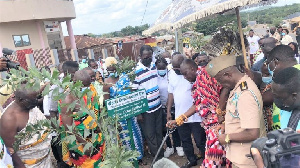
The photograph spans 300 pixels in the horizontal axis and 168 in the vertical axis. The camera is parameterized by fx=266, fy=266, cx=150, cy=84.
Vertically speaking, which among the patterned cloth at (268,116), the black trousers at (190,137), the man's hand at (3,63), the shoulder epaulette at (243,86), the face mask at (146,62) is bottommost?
the black trousers at (190,137)

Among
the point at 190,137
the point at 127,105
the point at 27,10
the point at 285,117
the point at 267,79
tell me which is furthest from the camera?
the point at 27,10

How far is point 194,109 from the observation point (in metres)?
3.16

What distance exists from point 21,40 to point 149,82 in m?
15.7

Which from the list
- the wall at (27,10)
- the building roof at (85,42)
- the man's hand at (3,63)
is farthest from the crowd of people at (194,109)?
the building roof at (85,42)

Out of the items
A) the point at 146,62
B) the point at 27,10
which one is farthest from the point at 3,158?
the point at 27,10

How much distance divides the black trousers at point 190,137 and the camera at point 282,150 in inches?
90.9

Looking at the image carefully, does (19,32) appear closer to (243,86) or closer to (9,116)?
(9,116)

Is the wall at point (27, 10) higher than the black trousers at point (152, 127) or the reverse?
higher

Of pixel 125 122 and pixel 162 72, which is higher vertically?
pixel 162 72

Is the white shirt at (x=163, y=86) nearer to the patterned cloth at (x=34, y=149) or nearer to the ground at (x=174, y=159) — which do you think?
the ground at (x=174, y=159)

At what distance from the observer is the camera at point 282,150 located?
1192 mm

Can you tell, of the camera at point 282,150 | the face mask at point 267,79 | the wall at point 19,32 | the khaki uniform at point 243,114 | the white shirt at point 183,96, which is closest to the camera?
the camera at point 282,150

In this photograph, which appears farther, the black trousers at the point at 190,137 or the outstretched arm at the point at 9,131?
the black trousers at the point at 190,137

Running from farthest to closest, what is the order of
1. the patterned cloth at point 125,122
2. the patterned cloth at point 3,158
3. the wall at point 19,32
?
the wall at point 19,32 → the patterned cloth at point 125,122 → the patterned cloth at point 3,158
